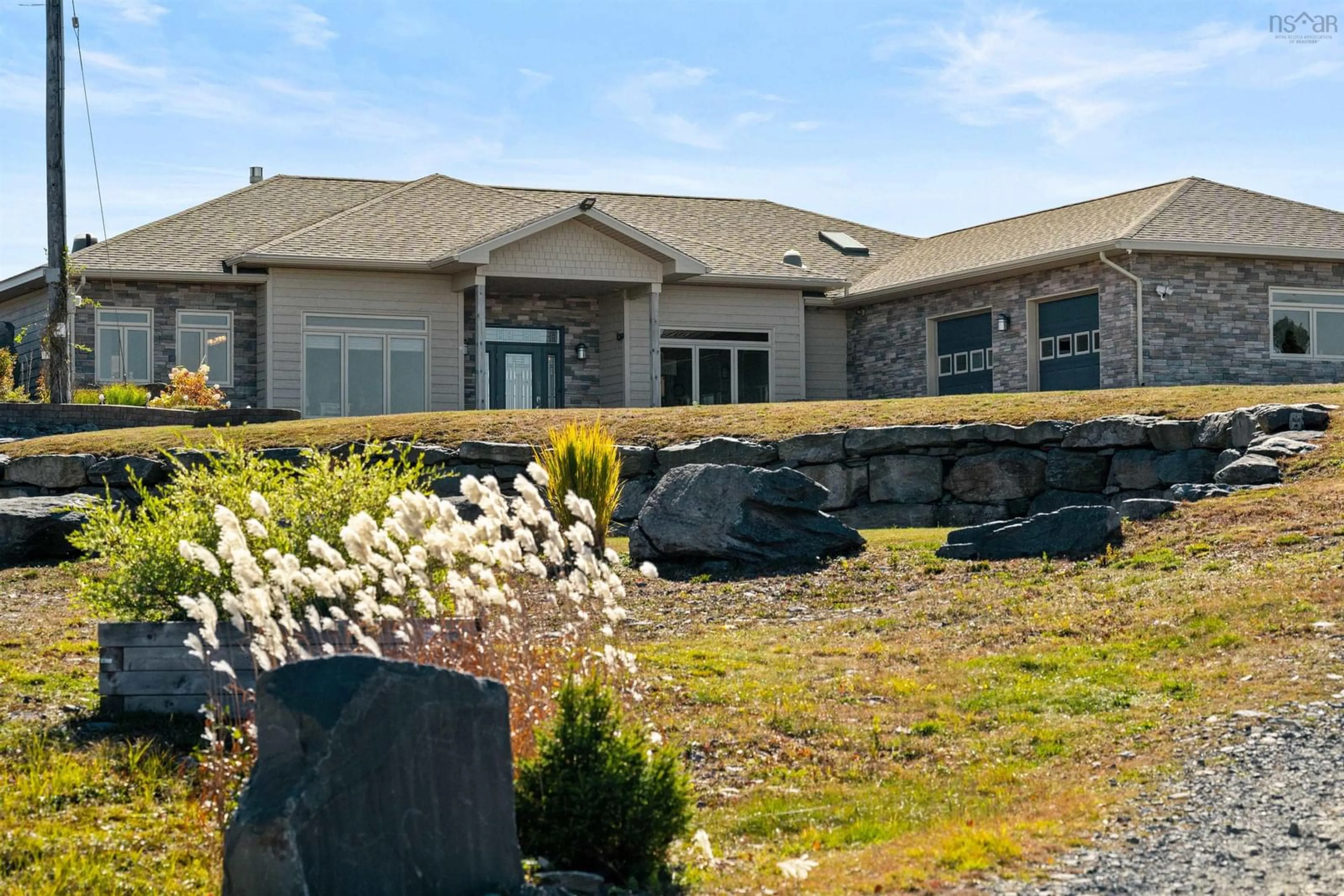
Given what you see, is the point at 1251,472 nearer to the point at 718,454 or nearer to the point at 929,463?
the point at 929,463

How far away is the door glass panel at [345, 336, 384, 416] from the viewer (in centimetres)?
2536

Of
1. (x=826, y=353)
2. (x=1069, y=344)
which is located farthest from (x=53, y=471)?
(x=1069, y=344)

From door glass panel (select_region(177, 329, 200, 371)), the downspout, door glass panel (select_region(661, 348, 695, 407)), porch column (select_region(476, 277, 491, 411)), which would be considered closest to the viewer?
the downspout

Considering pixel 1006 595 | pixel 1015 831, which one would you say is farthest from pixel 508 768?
pixel 1006 595

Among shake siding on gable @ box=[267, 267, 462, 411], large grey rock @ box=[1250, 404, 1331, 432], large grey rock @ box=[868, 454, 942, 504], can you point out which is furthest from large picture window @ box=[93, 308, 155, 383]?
large grey rock @ box=[1250, 404, 1331, 432]

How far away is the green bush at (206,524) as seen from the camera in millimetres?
7992

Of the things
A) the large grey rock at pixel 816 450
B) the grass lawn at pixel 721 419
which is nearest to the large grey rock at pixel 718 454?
the large grey rock at pixel 816 450

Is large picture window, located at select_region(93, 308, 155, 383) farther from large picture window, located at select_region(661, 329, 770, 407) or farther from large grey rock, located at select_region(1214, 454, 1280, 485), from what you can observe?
large grey rock, located at select_region(1214, 454, 1280, 485)

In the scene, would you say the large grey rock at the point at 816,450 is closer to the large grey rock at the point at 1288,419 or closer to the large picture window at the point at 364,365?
the large grey rock at the point at 1288,419

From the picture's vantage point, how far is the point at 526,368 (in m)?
27.4

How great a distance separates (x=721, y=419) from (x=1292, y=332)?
40.3 ft

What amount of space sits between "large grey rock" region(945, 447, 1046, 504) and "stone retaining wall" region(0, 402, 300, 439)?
384 inches

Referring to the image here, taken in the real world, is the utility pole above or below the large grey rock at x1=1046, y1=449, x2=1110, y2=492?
above

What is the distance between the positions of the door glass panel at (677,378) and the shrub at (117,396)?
29.6ft
